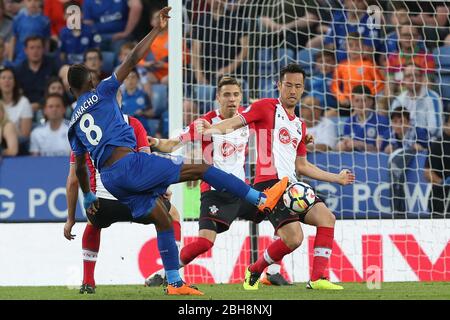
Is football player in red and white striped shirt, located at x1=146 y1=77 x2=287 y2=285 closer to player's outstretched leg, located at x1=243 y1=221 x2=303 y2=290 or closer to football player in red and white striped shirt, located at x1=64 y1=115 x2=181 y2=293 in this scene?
player's outstretched leg, located at x1=243 y1=221 x2=303 y2=290

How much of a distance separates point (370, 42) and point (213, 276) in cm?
397

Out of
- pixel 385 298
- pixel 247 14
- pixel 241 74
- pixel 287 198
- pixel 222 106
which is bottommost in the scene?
pixel 385 298

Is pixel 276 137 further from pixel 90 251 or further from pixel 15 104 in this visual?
pixel 15 104

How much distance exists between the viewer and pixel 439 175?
39.0 ft

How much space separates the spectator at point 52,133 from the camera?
540 inches

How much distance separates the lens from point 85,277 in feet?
28.1

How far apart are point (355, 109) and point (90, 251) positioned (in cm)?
524

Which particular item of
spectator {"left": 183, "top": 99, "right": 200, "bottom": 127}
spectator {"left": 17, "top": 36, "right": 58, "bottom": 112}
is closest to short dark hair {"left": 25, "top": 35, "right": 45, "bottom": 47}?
spectator {"left": 17, "top": 36, "right": 58, "bottom": 112}

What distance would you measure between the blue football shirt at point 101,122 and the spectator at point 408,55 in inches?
233

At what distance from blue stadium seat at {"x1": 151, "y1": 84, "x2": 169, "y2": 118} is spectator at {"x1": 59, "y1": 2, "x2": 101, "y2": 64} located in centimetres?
122

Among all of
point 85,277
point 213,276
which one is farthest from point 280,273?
point 85,277

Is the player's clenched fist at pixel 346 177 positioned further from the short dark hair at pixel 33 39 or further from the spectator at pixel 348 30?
the short dark hair at pixel 33 39

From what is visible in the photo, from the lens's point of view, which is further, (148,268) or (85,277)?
(148,268)

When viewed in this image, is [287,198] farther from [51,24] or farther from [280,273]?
[51,24]
